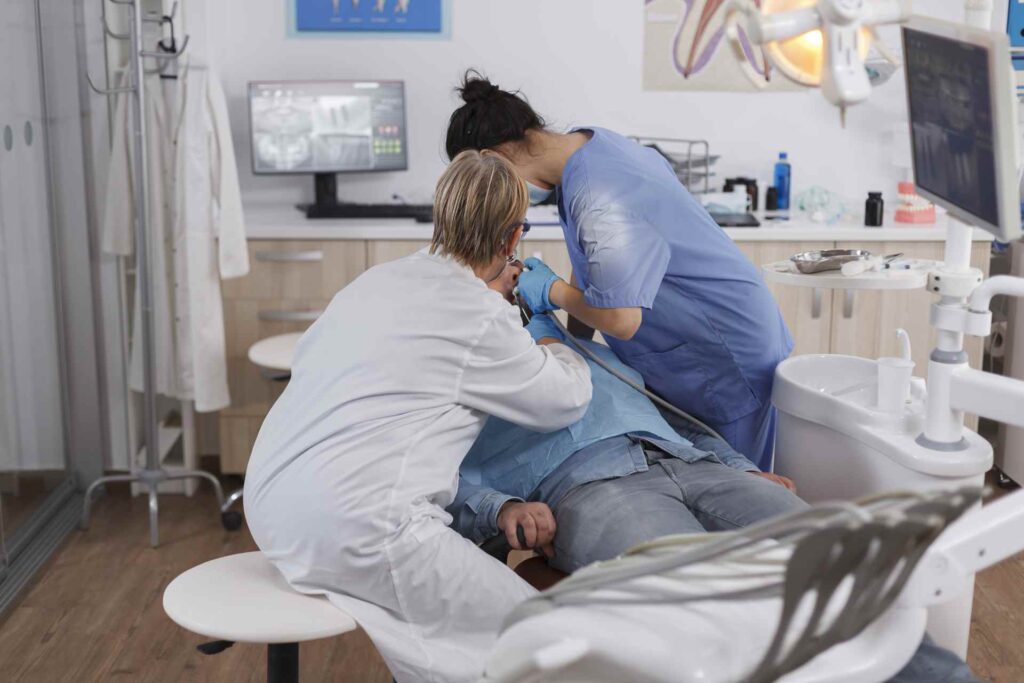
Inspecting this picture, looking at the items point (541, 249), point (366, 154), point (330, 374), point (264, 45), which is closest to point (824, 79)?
point (330, 374)

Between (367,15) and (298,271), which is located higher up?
(367,15)

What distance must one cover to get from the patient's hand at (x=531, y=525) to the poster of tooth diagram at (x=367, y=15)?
247 cm

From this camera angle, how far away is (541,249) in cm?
359

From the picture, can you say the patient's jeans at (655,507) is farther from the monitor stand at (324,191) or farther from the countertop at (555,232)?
the monitor stand at (324,191)

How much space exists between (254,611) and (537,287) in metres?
0.80

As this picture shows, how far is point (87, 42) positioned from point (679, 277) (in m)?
2.09

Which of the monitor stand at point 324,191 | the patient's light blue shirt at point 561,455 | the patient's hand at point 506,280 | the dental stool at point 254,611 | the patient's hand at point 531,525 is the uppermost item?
the monitor stand at point 324,191

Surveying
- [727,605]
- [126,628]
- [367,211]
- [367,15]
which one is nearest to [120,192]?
[367,211]

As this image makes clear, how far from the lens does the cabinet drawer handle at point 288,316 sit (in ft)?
11.6

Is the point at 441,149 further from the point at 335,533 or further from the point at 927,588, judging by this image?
the point at 927,588

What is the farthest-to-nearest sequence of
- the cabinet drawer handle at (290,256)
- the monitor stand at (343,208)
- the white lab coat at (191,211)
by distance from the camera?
1. the monitor stand at (343,208)
2. the cabinet drawer handle at (290,256)
3. the white lab coat at (191,211)

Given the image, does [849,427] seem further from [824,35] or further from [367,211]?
[367,211]

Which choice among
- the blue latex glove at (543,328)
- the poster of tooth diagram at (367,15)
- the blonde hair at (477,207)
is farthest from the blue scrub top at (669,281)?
the poster of tooth diagram at (367,15)

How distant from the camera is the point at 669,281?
87.9 inches
